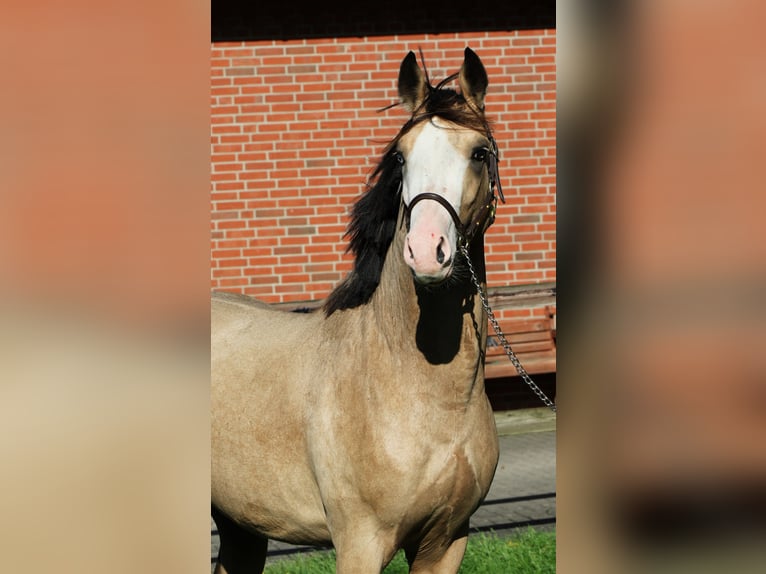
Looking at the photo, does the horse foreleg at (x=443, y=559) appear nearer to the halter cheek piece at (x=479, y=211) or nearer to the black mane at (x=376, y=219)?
the black mane at (x=376, y=219)

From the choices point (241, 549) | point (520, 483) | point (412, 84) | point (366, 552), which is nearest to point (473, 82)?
point (412, 84)

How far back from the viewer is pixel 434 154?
2.81 metres

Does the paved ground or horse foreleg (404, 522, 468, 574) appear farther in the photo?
the paved ground

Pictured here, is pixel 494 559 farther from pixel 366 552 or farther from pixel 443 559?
pixel 366 552

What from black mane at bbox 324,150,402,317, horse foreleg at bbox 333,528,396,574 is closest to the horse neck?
black mane at bbox 324,150,402,317

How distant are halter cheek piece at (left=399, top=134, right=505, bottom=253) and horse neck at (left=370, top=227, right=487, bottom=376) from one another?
0.10 metres

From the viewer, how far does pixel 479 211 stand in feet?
9.73

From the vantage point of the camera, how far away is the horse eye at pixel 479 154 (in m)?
2.90

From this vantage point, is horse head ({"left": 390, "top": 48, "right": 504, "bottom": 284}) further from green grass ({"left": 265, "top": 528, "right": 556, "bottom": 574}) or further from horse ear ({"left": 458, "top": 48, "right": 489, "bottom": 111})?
green grass ({"left": 265, "top": 528, "right": 556, "bottom": 574})

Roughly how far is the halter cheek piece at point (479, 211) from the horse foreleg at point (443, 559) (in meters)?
1.05

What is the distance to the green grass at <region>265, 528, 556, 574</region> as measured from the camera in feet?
15.8

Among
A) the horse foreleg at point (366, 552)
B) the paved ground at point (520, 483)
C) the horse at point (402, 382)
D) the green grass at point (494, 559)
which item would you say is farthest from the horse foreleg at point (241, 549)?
the horse foreleg at point (366, 552)
